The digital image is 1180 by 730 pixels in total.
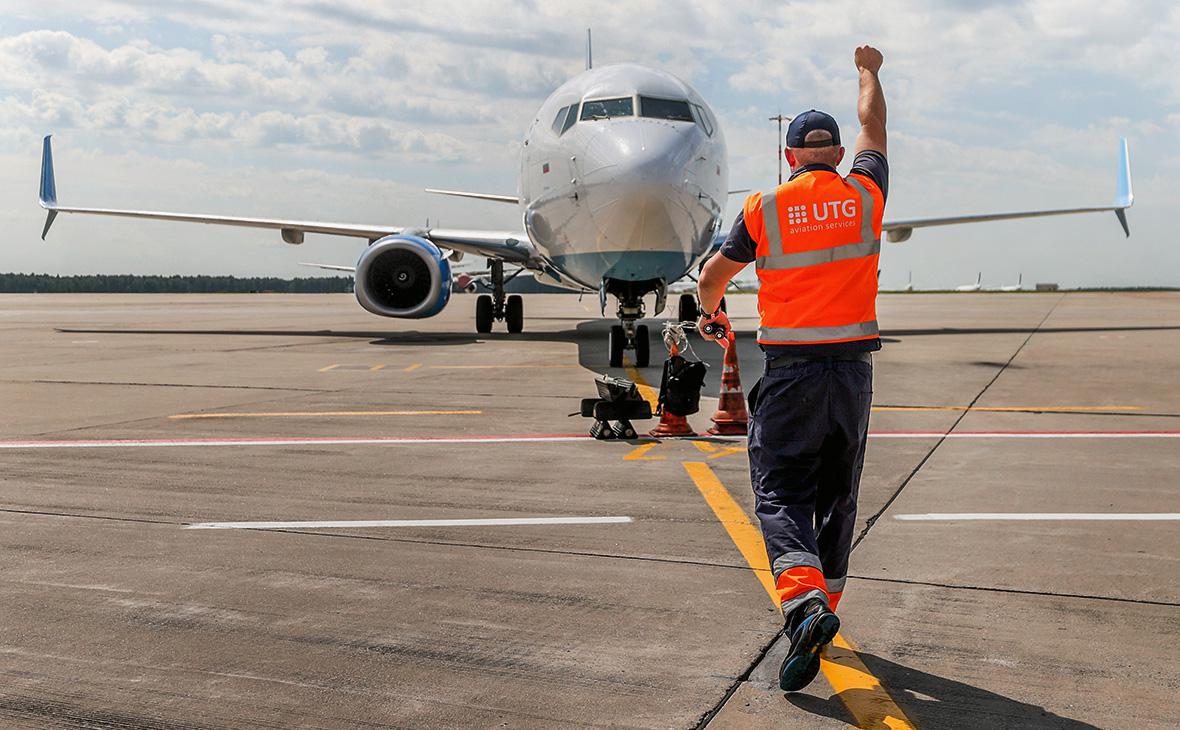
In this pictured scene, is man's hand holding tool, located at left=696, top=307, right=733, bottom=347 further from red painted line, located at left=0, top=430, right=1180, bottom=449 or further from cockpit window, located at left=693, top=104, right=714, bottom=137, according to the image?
cockpit window, located at left=693, top=104, right=714, bottom=137

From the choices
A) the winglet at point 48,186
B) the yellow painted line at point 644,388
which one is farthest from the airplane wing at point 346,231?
the yellow painted line at point 644,388

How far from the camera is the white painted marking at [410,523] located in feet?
18.4

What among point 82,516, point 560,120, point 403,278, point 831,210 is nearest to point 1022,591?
point 831,210

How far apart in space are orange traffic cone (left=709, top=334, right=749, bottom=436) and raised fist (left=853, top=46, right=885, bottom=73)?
177 inches

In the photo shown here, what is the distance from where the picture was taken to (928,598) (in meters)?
4.37

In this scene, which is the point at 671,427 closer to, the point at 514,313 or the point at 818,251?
the point at 818,251

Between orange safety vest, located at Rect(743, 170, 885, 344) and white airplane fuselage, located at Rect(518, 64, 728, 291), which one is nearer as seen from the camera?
orange safety vest, located at Rect(743, 170, 885, 344)

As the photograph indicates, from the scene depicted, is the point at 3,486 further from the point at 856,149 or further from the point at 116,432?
the point at 856,149

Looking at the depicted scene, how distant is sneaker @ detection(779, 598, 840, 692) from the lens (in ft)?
11.1

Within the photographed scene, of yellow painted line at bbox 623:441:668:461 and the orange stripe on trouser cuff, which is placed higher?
the orange stripe on trouser cuff

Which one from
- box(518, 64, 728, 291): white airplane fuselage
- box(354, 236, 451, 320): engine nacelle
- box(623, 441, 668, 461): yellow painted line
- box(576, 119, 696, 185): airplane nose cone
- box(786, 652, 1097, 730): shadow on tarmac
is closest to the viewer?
box(786, 652, 1097, 730): shadow on tarmac

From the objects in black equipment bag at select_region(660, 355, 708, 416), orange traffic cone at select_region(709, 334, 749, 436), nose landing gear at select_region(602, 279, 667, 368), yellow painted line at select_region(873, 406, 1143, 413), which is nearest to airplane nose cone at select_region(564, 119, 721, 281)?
nose landing gear at select_region(602, 279, 667, 368)

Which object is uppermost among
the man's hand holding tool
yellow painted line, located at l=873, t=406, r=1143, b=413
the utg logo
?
the utg logo

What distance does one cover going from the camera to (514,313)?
2339 cm
